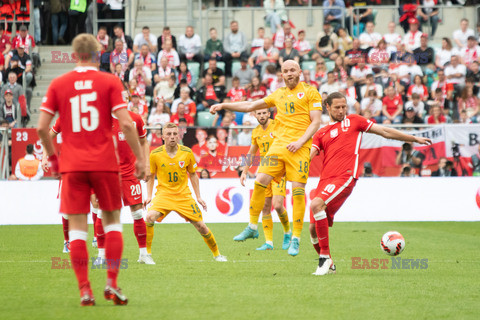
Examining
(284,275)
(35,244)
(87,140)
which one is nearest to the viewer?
(87,140)

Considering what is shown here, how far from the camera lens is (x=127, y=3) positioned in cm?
2555

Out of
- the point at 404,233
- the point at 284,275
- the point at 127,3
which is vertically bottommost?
the point at 404,233

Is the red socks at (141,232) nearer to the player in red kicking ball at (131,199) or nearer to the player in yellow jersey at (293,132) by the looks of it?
the player in red kicking ball at (131,199)

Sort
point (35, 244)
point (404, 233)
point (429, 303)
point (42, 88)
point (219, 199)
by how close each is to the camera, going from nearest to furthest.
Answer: point (429, 303), point (35, 244), point (404, 233), point (219, 199), point (42, 88)

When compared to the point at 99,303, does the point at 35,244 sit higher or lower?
lower

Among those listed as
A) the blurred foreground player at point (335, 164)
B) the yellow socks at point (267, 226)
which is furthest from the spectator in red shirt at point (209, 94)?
the blurred foreground player at point (335, 164)

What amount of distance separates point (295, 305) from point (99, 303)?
168 centimetres

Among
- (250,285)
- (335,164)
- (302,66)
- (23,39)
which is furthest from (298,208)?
(23,39)

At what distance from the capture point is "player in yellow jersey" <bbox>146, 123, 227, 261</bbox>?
33.3ft

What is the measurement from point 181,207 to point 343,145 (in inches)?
97.9

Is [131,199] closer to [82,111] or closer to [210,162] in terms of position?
[82,111]

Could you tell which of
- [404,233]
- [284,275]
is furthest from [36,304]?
[404,233]

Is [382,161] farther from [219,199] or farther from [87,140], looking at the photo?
[87,140]

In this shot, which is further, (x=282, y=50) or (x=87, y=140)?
(x=282, y=50)
